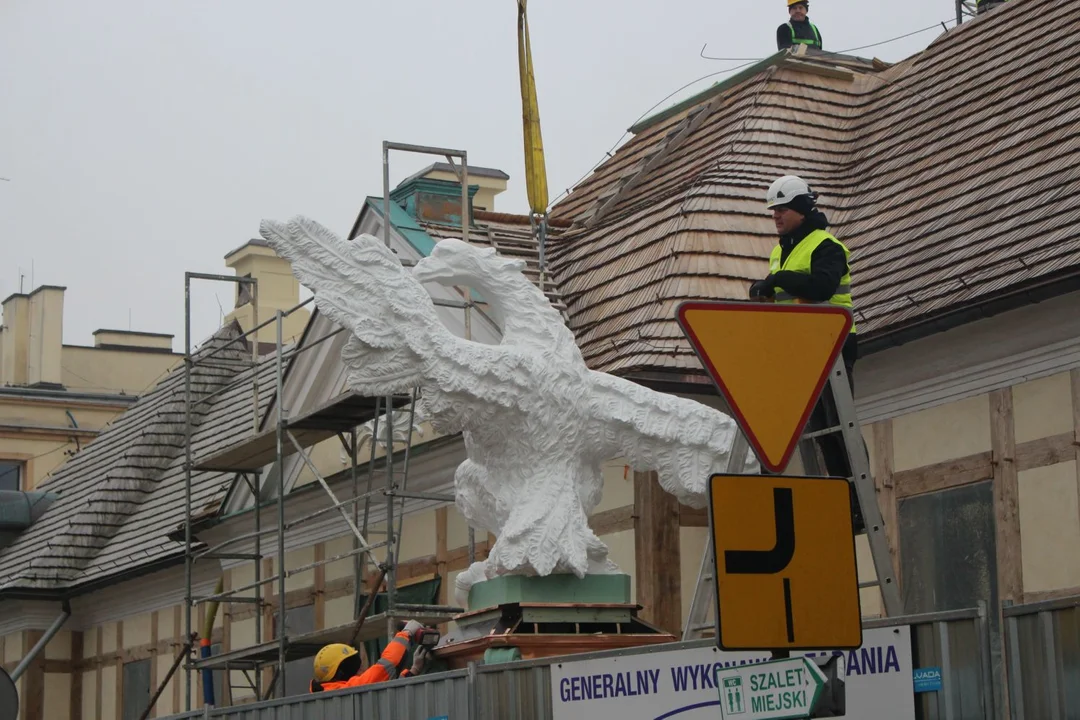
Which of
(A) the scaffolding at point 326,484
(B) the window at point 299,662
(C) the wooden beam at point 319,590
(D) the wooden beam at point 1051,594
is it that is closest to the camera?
(D) the wooden beam at point 1051,594

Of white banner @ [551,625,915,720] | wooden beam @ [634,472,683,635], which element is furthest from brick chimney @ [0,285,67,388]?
white banner @ [551,625,915,720]

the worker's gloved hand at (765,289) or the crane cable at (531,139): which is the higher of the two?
the crane cable at (531,139)

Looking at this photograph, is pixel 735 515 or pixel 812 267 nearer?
pixel 735 515

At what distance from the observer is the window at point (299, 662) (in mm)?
20594

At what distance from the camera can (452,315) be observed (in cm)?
1817

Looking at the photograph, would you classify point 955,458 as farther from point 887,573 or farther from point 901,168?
point 887,573

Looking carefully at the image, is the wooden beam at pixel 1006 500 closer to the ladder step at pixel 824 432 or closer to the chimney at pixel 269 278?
the ladder step at pixel 824 432

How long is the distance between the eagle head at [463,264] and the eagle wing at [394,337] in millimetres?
407

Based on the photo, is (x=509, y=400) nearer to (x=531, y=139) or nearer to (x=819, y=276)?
(x=819, y=276)

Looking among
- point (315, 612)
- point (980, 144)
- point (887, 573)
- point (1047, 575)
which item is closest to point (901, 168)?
point (980, 144)

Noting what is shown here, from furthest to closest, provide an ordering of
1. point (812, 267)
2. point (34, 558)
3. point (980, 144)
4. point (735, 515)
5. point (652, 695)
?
point (34, 558), point (980, 144), point (812, 267), point (652, 695), point (735, 515)

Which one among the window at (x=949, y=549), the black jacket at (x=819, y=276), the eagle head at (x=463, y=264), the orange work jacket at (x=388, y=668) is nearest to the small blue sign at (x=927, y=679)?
the black jacket at (x=819, y=276)

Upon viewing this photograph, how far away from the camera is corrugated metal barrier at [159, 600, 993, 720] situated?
727 cm

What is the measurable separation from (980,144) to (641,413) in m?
5.34
